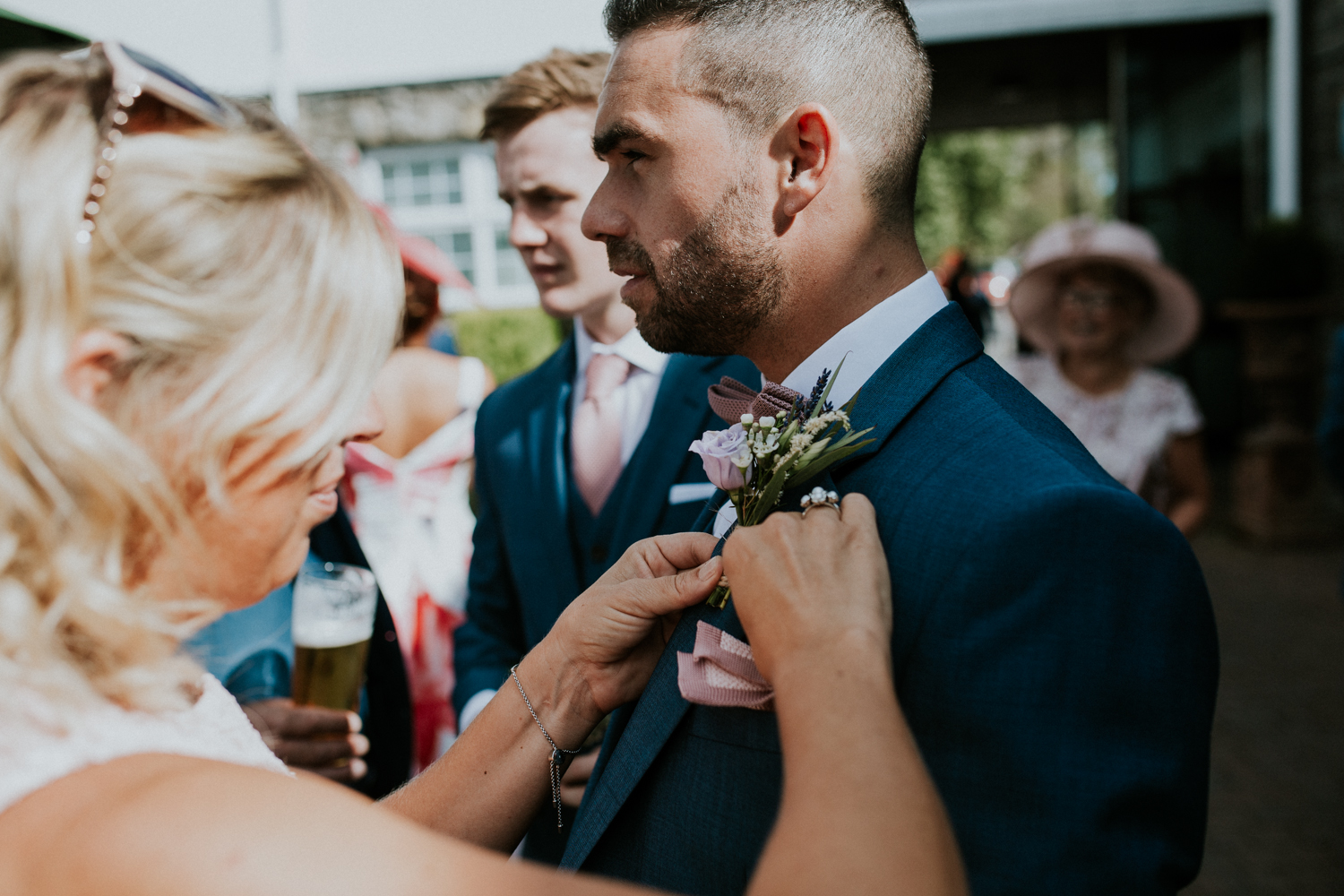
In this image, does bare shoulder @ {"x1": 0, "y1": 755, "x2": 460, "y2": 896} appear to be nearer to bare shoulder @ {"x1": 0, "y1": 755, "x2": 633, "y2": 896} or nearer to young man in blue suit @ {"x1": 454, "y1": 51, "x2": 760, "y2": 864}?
bare shoulder @ {"x1": 0, "y1": 755, "x2": 633, "y2": 896}

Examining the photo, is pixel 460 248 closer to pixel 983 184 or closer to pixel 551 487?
pixel 551 487

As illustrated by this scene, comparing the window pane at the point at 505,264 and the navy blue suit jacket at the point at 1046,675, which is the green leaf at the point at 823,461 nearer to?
the navy blue suit jacket at the point at 1046,675

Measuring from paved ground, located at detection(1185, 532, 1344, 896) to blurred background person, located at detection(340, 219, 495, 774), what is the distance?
2.98 m

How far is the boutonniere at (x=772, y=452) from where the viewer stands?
1.41 m

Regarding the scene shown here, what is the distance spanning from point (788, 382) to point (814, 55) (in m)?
0.56

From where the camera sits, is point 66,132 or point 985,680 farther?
point 985,680

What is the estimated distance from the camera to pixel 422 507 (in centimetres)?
375

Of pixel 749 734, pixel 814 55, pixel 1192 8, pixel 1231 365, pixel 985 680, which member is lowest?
pixel 1231 365

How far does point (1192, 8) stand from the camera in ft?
31.5

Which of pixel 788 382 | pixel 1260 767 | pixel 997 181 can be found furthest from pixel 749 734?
pixel 997 181

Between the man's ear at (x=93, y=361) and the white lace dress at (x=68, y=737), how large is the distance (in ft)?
1.05

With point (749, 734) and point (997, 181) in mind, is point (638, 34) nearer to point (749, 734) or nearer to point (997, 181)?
point (749, 734)

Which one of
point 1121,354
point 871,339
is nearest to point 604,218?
point 871,339

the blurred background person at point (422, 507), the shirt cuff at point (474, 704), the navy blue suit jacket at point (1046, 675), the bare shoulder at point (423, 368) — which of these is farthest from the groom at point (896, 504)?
the bare shoulder at point (423, 368)
